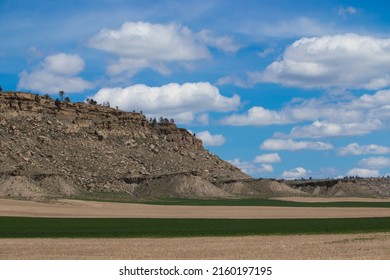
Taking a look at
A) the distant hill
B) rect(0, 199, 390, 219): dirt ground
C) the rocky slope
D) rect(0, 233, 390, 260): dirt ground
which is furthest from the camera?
the rocky slope

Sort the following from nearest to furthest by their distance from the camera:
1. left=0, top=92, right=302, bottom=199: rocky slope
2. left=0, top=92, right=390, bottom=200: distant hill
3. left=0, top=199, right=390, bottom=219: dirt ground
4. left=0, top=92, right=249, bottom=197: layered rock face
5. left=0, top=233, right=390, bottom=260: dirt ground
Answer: left=0, top=233, right=390, bottom=260: dirt ground → left=0, top=199, right=390, bottom=219: dirt ground → left=0, top=92, right=390, bottom=200: distant hill → left=0, top=92, right=302, bottom=199: rocky slope → left=0, top=92, right=249, bottom=197: layered rock face

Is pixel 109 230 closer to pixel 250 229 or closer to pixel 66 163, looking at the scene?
pixel 250 229

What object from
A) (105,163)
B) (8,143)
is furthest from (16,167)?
(105,163)

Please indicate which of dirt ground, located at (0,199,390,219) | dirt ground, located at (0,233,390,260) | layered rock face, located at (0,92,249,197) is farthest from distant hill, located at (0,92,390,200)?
dirt ground, located at (0,233,390,260)

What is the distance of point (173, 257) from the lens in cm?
3800

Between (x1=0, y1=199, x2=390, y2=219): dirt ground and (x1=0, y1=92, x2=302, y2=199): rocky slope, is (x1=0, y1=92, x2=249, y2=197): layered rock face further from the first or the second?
(x1=0, y1=199, x2=390, y2=219): dirt ground

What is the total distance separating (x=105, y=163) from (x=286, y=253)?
148271mm

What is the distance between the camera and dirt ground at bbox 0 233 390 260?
38688 mm

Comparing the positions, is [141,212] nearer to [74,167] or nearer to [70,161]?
[74,167]

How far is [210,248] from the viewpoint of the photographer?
4372 centimetres

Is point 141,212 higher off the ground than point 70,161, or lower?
lower

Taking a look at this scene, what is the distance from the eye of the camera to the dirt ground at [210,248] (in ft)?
127

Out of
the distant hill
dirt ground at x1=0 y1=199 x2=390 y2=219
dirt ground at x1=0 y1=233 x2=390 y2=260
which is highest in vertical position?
the distant hill

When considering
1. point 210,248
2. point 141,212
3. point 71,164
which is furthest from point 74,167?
point 210,248
